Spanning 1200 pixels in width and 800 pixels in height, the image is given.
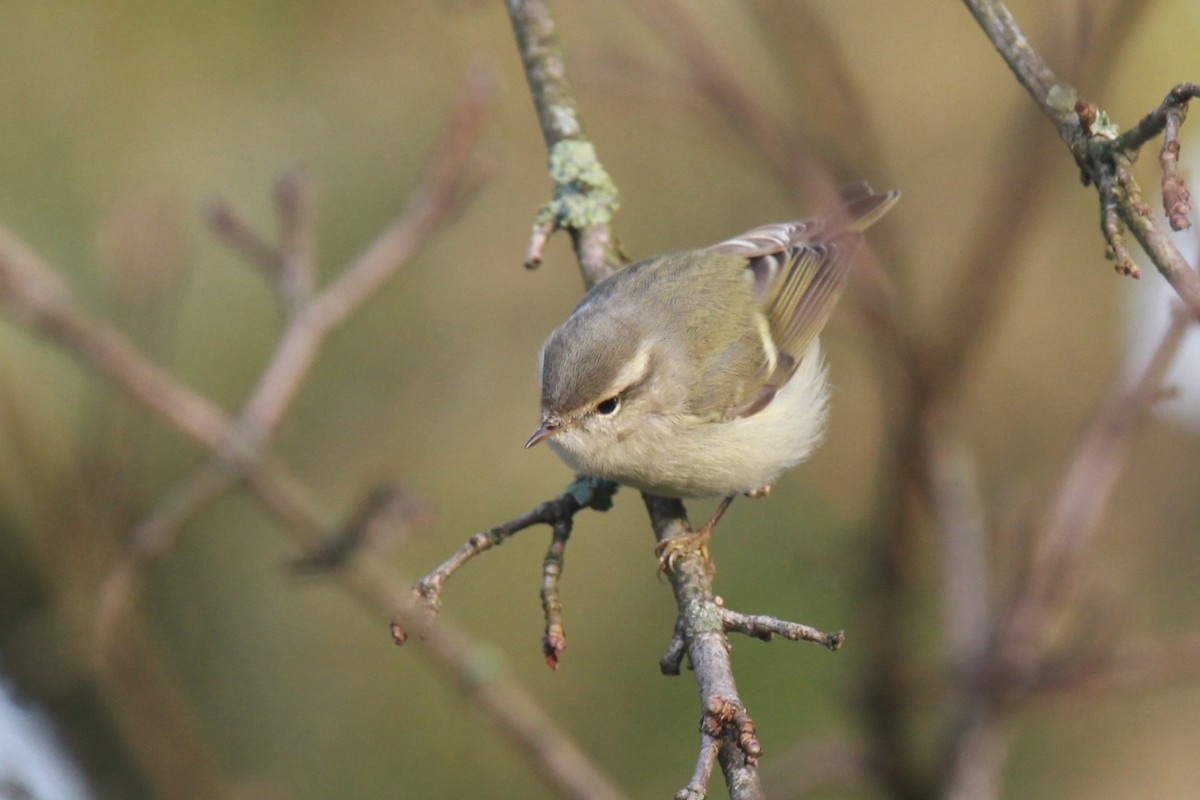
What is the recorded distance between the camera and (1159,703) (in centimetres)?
632

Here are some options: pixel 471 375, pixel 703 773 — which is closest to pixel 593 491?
pixel 703 773

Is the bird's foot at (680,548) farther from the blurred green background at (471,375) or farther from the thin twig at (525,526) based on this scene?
the blurred green background at (471,375)

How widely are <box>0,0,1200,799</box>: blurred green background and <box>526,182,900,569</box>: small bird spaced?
42 centimetres

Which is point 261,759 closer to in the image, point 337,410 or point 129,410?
point 337,410

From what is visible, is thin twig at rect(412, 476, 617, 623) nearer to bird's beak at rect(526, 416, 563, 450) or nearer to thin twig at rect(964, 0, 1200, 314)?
bird's beak at rect(526, 416, 563, 450)

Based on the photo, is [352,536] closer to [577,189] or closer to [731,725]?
[577,189]

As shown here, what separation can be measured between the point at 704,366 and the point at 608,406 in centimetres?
42

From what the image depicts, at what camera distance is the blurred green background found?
5.59 meters

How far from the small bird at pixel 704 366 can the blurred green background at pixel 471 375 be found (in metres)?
0.42

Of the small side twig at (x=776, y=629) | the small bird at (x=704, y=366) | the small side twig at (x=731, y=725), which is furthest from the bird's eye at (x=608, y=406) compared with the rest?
the small side twig at (x=731, y=725)

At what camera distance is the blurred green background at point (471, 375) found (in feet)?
18.3

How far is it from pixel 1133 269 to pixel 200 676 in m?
5.05

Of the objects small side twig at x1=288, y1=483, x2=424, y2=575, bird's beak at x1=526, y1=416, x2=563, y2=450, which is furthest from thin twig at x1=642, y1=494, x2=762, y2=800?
small side twig at x1=288, y1=483, x2=424, y2=575

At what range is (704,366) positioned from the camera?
333 cm
